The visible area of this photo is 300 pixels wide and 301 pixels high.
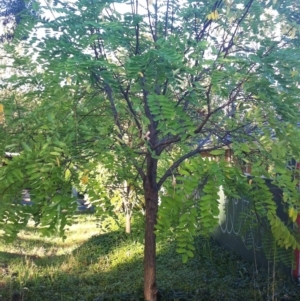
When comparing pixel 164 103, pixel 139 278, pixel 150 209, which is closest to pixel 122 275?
pixel 139 278

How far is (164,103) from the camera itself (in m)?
3.57

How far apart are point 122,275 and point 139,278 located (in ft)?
2.54

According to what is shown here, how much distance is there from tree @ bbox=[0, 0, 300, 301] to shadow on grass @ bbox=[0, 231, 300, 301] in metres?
1.66

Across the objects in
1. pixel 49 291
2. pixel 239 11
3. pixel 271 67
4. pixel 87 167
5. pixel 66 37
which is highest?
pixel 239 11

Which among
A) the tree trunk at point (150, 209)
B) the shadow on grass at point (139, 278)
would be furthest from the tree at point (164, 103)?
the shadow on grass at point (139, 278)

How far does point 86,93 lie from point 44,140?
2.85 ft

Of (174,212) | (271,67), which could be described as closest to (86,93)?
(174,212)

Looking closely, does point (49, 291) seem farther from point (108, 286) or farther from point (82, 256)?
point (82, 256)

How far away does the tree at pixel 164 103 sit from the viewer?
3.65 meters

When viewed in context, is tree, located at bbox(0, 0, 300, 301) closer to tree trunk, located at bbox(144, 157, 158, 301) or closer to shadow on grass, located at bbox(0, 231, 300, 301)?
tree trunk, located at bbox(144, 157, 158, 301)

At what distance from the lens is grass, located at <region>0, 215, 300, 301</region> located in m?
6.26

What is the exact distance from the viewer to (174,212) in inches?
148

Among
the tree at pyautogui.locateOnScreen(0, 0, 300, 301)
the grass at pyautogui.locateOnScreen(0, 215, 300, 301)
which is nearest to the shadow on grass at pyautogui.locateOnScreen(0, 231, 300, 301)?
the grass at pyautogui.locateOnScreen(0, 215, 300, 301)

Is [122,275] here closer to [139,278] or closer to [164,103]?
[139,278]
